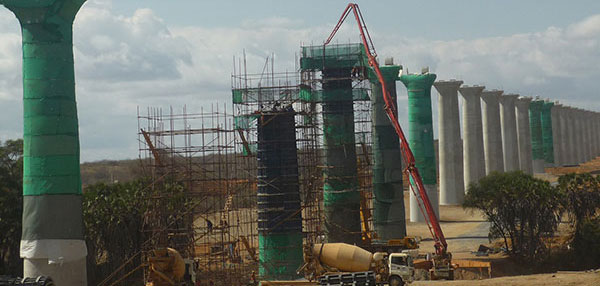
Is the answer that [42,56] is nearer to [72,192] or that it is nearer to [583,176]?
[72,192]

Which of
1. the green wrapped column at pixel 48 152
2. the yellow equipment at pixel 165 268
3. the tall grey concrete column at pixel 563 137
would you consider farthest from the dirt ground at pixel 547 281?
the tall grey concrete column at pixel 563 137

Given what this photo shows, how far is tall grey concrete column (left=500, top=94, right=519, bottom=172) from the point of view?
361 feet

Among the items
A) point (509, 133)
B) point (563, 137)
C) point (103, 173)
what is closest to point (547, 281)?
point (509, 133)

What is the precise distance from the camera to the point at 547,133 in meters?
144

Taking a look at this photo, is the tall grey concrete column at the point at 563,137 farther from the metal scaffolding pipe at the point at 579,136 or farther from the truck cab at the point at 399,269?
the truck cab at the point at 399,269

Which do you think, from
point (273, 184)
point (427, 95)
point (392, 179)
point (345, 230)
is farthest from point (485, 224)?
point (273, 184)

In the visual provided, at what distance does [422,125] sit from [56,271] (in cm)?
4581

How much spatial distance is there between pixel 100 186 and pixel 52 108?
805 inches

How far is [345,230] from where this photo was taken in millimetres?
51656

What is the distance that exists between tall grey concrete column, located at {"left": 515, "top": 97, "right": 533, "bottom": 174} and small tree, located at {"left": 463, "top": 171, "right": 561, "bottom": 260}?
209ft

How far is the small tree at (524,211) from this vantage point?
52.9 meters

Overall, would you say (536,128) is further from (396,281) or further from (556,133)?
(396,281)

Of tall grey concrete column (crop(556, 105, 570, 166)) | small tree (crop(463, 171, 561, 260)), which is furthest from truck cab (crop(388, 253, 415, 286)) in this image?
tall grey concrete column (crop(556, 105, 570, 166))

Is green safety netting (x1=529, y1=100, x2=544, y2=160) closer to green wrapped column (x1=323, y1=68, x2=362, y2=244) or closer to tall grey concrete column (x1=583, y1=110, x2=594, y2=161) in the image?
tall grey concrete column (x1=583, y1=110, x2=594, y2=161)
